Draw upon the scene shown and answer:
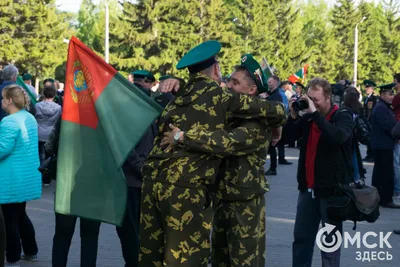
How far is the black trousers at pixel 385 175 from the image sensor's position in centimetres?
1200

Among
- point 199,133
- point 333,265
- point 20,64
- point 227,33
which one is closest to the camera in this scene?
point 199,133

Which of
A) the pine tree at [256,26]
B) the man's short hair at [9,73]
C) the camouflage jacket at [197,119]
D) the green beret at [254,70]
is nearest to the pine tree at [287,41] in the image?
the pine tree at [256,26]

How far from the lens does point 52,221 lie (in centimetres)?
1023

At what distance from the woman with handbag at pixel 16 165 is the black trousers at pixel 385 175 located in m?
6.38

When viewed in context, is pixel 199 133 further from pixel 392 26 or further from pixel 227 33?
pixel 392 26

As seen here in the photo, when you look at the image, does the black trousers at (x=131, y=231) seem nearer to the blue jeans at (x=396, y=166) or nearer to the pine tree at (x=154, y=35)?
the blue jeans at (x=396, y=166)

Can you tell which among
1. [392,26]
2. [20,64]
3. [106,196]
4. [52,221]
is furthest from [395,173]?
[392,26]

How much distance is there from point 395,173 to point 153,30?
4478 cm

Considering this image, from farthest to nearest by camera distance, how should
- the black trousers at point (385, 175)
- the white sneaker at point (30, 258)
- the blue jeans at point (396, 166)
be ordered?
the blue jeans at point (396, 166)
the black trousers at point (385, 175)
the white sneaker at point (30, 258)

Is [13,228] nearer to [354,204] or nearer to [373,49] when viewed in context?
[354,204]

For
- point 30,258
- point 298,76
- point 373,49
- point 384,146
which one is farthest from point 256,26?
point 30,258

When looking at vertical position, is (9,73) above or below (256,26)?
above

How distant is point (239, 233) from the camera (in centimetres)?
502

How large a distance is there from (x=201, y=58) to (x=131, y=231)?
9.05 feet
